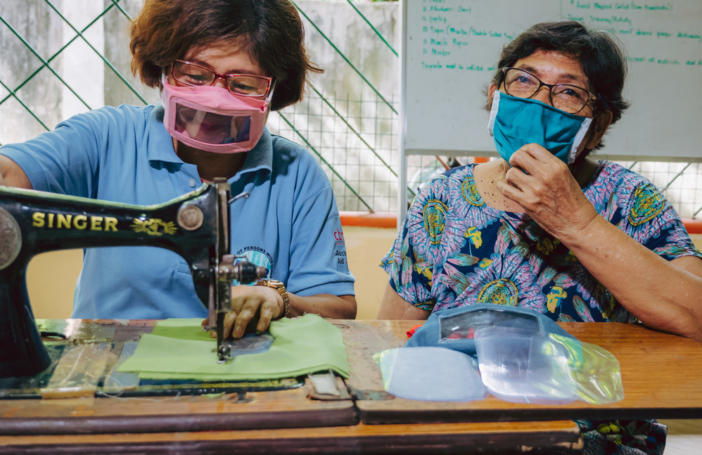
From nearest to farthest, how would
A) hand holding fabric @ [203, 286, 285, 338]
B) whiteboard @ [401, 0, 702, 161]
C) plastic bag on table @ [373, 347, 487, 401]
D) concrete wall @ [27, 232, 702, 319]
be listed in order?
plastic bag on table @ [373, 347, 487, 401] < hand holding fabric @ [203, 286, 285, 338] < whiteboard @ [401, 0, 702, 161] < concrete wall @ [27, 232, 702, 319]

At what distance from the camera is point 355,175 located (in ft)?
12.1

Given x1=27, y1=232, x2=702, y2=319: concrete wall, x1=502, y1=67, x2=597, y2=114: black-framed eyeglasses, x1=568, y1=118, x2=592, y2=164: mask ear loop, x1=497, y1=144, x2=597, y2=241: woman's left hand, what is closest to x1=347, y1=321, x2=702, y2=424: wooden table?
x1=497, y1=144, x2=597, y2=241: woman's left hand

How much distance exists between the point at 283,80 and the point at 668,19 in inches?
103

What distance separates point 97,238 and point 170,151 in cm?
53

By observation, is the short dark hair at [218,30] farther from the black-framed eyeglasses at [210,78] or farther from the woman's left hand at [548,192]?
the woman's left hand at [548,192]

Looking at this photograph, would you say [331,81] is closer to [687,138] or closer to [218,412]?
[687,138]

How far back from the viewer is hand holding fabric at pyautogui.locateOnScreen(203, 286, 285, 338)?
1038 mm

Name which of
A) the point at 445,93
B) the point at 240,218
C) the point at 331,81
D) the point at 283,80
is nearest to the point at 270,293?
the point at 240,218

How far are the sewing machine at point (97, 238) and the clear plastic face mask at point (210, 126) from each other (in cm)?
40

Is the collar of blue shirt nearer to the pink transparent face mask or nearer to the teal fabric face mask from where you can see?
the pink transparent face mask

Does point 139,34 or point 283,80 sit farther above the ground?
point 139,34

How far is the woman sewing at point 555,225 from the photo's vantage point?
1.26 m

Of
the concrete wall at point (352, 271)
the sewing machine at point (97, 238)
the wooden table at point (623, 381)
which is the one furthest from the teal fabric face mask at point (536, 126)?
the concrete wall at point (352, 271)

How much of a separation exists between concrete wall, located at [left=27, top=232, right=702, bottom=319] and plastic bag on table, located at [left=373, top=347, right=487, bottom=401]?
2.45 m
